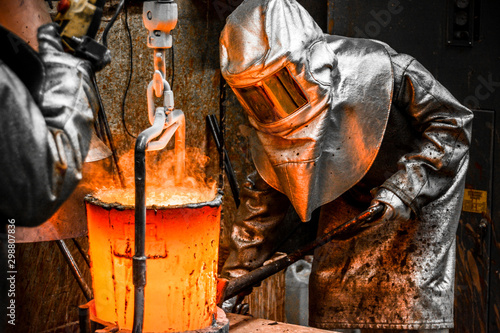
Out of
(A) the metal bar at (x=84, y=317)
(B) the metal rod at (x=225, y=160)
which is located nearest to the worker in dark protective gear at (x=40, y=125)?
(A) the metal bar at (x=84, y=317)

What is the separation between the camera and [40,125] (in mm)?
1591

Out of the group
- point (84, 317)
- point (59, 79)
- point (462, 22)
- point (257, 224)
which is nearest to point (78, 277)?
point (84, 317)

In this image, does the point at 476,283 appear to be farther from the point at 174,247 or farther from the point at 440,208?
the point at 174,247

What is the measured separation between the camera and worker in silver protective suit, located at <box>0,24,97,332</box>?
155 centimetres

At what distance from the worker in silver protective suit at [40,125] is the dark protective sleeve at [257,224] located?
1820mm

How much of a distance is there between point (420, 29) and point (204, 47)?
1602mm

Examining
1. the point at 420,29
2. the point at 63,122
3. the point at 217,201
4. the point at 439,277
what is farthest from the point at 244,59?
the point at 420,29

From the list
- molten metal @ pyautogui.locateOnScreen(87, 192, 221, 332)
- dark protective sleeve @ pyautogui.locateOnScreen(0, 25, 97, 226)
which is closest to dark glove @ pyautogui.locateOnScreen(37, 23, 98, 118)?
dark protective sleeve @ pyautogui.locateOnScreen(0, 25, 97, 226)

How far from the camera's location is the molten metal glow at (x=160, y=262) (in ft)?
7.02

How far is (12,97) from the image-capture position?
1528mm

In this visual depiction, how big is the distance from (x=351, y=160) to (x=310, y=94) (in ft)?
1.65

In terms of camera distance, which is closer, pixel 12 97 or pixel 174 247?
pixel 12 97

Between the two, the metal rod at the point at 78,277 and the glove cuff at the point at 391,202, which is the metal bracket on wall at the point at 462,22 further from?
the metal rod at the point at 78,277

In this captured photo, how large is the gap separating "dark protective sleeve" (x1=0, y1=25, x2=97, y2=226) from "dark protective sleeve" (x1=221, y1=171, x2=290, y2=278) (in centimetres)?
184
